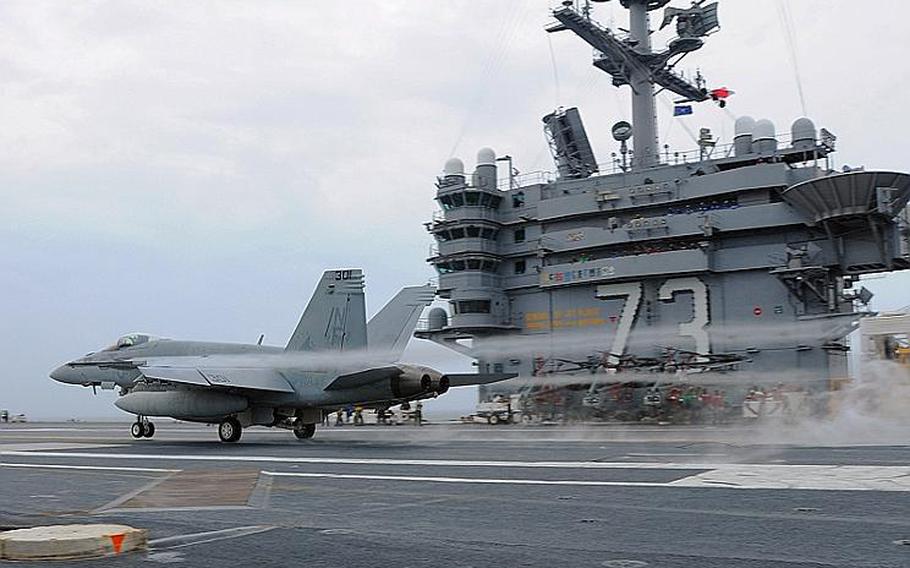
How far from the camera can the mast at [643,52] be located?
4747 cm

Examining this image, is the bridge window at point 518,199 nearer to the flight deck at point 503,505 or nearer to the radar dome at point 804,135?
the radar dome at point 804,135

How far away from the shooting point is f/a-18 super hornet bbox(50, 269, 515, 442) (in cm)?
2506

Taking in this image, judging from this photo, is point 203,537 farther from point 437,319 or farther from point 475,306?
point 437,319

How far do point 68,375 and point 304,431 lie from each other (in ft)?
32.1

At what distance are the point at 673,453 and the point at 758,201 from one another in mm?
26194

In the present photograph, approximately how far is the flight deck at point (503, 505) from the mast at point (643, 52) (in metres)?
31.6

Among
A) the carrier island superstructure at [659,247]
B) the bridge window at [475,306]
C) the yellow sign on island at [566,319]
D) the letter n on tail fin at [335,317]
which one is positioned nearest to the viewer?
the letter n on tail fin at [335,317]

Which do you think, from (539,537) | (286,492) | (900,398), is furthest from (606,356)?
(539,537)

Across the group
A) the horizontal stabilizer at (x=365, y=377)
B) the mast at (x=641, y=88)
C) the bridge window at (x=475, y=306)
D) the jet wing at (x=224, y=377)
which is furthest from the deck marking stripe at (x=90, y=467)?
the mast at (x=641, y=88)

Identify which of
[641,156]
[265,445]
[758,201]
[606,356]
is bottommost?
[265,445]

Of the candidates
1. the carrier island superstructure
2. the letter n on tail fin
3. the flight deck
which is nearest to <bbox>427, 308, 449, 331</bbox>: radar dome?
the carrier island superstructure

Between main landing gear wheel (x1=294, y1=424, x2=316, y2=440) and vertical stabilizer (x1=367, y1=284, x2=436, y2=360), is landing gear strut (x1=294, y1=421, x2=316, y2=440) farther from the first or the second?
vertical stabilizer (x1=367, y1=284, x2=436, y2=360)

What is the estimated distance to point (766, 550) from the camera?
727cm

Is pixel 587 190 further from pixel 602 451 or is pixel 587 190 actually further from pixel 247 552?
pixel 247 552
